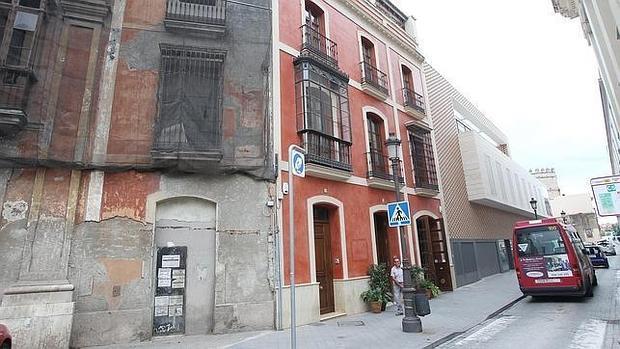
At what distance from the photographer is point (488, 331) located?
Result: 26.4 ft

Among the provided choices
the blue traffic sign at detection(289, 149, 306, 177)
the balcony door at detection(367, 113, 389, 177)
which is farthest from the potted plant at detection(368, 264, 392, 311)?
the blue traffic sign at detection(289, 149, 306, 177)

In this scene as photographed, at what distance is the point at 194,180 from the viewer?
28.4ft

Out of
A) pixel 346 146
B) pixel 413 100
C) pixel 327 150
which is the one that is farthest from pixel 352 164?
pixel 413 100

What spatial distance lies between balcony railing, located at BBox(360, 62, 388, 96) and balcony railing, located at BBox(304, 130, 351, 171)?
133 inches

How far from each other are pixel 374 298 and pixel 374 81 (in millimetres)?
8306

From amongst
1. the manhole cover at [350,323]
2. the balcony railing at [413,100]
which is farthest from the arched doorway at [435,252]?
the manhole cover at [350,323]

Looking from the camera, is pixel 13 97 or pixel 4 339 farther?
pixel 13 97

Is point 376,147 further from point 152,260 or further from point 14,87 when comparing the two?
point 14,87

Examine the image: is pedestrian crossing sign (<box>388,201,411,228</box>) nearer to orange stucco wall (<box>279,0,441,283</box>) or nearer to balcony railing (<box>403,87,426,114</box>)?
orange stucco wall (<box>279,0,441,283</box>)

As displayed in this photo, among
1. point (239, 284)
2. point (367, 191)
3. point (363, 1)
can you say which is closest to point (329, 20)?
point (363, 1)

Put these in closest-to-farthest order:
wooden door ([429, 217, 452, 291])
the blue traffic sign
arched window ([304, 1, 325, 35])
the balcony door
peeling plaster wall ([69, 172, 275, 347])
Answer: the blue traffic sign → peeling plaster wall ([69, 172, 275, 347]) → arched window ([304, 1, 325, 35]) → the balcony door → wooden door ([429, 217, 452, 291])

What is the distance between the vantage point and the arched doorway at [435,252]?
14.6 metres

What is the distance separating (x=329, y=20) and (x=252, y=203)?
7.87 m

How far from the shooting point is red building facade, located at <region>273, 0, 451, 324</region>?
402 inches
